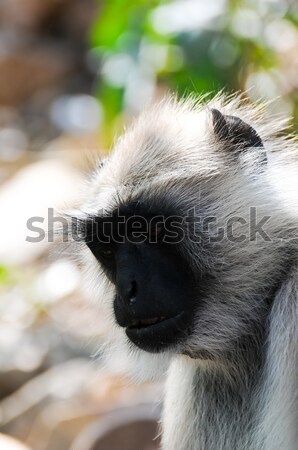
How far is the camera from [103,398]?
259 inches

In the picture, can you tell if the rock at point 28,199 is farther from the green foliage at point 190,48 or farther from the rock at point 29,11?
the rock at point 29,11

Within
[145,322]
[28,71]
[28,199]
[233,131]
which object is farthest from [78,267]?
[28,71]

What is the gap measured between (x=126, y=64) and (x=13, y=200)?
435cm

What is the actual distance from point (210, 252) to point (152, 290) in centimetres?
30

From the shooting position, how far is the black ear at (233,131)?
3.86m

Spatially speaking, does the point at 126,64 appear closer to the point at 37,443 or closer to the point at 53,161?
the point at 37,443

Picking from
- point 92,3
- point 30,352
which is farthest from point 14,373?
point 92,3

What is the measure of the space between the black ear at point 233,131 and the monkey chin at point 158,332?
0.77m

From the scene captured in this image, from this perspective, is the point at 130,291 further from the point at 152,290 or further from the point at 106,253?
the point at 106,253

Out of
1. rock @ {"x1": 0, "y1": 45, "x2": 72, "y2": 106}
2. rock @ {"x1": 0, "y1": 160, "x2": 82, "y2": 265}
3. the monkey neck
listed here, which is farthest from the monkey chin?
rock @ {"x1": 0, "y1": 45, "x2": 72, "y2": 106}

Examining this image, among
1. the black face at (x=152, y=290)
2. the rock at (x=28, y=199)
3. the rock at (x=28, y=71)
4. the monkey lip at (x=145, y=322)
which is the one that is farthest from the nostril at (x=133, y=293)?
the rock at (x=28, y=71)

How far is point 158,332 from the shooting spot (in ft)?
12.1

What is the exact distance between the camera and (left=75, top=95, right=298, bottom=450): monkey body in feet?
11.9

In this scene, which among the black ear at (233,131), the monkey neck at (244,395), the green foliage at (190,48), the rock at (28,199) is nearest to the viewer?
the monkey neck at (244,395)
